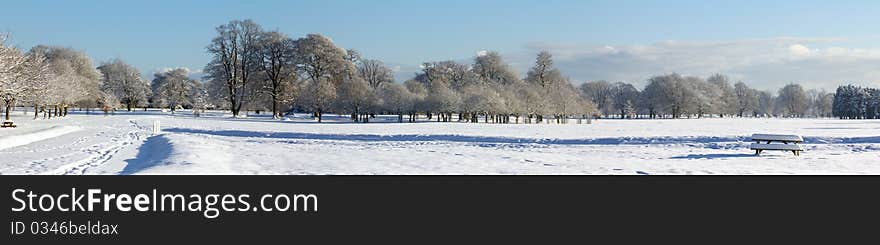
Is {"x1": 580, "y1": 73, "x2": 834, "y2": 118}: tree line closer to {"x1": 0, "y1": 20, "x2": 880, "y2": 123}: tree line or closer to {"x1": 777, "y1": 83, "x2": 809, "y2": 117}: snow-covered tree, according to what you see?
{"x1": 777, "y1": 83, "x2": 809, "y2": 117}: snow-covered tree

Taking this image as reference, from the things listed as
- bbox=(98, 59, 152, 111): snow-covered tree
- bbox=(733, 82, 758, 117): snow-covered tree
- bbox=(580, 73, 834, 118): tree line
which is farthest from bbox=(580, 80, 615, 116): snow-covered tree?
bbox=(98, 59, 152, 111): snow-covered tree

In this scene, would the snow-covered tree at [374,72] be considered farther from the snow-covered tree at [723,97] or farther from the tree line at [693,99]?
the snow-covered tree at [723,97]

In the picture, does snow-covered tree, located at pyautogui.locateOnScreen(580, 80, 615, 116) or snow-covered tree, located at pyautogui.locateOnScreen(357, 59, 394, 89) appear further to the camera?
snow-covered tree, located at pyautogui.locateOnScreen(580, 80, 615, 116)

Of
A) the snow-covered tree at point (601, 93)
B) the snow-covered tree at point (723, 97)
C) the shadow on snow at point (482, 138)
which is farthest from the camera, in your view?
the snow-covered tree at point (601, 93)

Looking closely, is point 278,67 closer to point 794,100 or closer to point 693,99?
point 693,99

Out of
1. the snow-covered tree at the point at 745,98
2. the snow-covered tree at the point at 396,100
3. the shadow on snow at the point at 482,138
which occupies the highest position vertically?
the snow-covered tree at the point at 745,98

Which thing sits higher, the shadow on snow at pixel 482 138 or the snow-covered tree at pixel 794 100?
the snow-covered tree at pixel 794 100

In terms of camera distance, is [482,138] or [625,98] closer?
[482,138]

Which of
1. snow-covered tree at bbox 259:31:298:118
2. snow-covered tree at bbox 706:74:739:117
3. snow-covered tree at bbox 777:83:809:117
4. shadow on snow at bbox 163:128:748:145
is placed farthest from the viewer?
snow-covered tree at bbox 777:83:809:117

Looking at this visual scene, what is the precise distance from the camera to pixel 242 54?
70062 mm

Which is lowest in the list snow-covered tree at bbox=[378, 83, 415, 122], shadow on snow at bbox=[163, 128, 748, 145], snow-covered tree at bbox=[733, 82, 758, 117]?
shadow on snow at bbox=[163, 128, 748, 145]

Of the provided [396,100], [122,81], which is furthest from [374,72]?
[122,81]

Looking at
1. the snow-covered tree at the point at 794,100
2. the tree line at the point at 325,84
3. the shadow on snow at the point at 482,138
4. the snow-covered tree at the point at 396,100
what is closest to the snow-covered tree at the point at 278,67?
the tree line at the point at 325,84

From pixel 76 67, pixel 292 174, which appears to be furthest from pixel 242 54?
pixel 292 174
